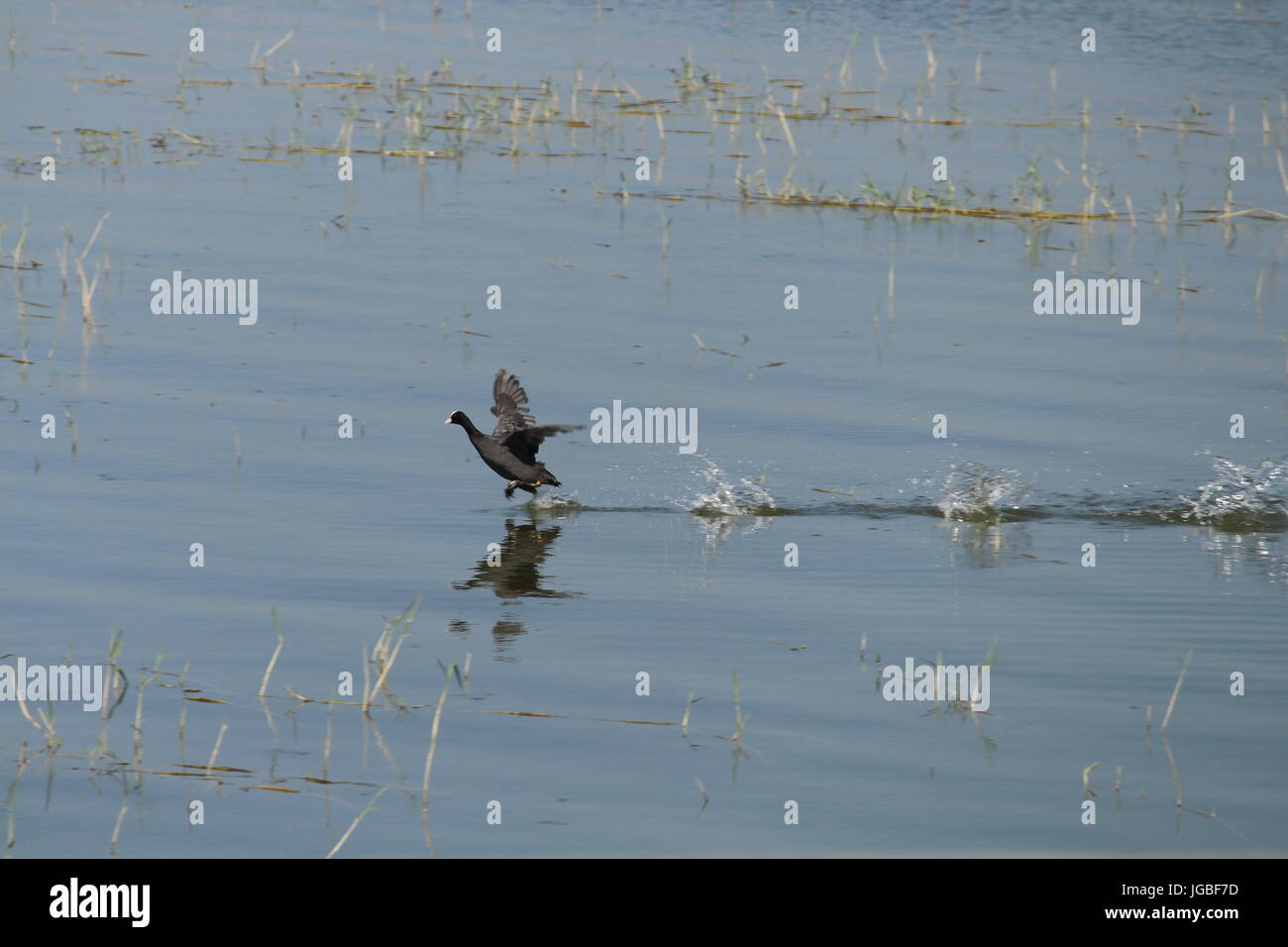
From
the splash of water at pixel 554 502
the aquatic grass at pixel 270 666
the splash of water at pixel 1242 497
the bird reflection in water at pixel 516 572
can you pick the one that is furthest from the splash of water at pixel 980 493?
the aquatic grass at pixel 270 666

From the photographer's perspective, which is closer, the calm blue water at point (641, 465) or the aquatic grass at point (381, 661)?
the calm blue water at point (641, 465)

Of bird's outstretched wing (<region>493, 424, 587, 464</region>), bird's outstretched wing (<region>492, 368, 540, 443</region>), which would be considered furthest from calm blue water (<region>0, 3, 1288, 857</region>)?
bird's outstretched wing (<region>492, 368, 540, 443</region>)

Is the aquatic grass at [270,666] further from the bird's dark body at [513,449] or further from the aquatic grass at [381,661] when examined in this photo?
the bird's dark body at [513,449]

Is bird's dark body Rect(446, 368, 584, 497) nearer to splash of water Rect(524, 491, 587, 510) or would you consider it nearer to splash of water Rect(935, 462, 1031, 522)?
splash of water Rect(524, 491, 587, 510)

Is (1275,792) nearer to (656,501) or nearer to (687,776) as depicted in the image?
(687,776)

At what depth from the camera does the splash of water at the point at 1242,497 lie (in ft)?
37.6

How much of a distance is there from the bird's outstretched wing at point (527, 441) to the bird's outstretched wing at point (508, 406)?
0.07m

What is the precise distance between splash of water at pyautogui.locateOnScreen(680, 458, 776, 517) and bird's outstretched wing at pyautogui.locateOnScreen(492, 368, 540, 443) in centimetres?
107

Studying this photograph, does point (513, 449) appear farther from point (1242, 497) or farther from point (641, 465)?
point (1242, 497)

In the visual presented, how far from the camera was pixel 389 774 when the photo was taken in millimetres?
7094

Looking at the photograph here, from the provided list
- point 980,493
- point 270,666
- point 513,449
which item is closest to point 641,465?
point 513,449

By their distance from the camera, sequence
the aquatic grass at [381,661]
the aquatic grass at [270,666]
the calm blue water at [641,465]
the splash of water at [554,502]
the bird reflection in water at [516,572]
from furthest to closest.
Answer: the splash of water at [554,502], the bird reflection in water at [516,572], the aquatic grass at [270,666], the aquatic grass at [381,661], the calm blue water at [641,465]
